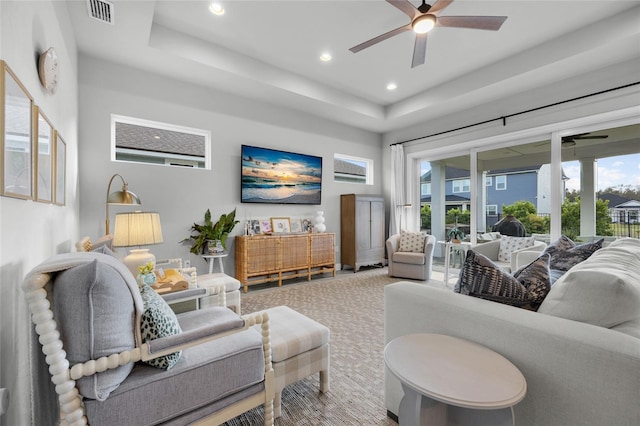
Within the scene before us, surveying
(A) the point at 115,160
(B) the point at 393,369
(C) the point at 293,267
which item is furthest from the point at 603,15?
(A) the point at 115,160

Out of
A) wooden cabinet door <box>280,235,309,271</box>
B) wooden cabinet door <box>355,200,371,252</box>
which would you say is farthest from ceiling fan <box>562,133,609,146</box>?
wooden cabinet door <box>280,235,309,271</box>

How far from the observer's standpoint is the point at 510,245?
3.82m

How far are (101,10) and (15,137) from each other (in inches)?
78.7

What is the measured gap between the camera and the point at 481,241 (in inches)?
183

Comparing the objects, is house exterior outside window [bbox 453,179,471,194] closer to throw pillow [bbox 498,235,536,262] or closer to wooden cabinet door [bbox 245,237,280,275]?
throw pillow [bbox 498,235,536,262]

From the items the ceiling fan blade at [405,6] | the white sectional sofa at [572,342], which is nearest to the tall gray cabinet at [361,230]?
the ceiling fan blade at [405,6]

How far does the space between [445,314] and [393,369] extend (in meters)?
0.42

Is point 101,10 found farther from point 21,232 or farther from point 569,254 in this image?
point 569,254

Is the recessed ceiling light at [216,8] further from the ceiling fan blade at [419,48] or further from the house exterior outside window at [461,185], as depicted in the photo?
the house exterior outside window at [461,185]

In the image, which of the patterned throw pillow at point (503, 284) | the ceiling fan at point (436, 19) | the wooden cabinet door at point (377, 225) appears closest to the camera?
the patterned throw pillow at point (503, 284)

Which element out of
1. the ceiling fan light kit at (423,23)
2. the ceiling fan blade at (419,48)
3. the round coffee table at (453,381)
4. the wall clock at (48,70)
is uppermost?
the ceiling fan light kit at (423,23)

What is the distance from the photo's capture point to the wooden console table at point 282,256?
395 cm

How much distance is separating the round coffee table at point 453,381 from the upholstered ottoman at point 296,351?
644 millimetres

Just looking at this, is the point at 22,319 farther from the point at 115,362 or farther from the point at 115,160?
the point at 115,160
